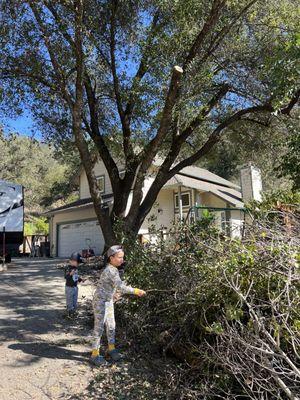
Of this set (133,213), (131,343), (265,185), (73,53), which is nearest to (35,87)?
(73,53)

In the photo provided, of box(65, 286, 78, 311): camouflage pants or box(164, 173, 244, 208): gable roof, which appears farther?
box(164, 173, 244, 208): gable roof

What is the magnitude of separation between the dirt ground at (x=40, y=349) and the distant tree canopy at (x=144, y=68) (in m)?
2.11

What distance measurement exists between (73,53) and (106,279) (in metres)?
6.23

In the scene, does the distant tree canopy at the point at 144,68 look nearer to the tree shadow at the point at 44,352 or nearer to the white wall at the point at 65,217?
the tree shadow at the point at 44,352

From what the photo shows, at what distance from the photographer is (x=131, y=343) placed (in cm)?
611

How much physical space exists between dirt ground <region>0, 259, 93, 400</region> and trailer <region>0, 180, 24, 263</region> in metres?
9.42

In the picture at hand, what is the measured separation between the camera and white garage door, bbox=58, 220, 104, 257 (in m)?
23.2

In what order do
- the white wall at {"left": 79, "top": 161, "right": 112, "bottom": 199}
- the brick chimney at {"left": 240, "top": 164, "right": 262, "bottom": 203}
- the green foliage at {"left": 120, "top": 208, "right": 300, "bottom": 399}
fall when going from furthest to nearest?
the white wall at {"left": 79, "top": 161, "right": 112, "bottom": 199}, the brick chimney at {"left": 240, "top": 164, "right": 262, "bottom": 203}, the green foliage at {"left": 120, "top": 208, "right": 300, "bottom": 399}

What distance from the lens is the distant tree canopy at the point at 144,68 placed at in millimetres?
9125

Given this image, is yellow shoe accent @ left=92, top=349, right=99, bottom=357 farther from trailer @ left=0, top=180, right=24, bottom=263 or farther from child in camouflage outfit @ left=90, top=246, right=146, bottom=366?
trailer @ left=0, top=180, right=24, bottom=263

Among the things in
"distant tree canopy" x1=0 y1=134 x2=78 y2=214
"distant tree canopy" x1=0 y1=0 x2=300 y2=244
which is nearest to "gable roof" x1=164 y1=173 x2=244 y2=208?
"distant tree canopy" x1=0 y1=0 x2=300 y2=244

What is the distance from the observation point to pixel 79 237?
2483 centimetres

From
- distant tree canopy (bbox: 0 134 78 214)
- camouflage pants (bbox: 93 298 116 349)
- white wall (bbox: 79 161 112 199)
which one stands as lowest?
camouflage pants (bbox: 93 298 116 349)

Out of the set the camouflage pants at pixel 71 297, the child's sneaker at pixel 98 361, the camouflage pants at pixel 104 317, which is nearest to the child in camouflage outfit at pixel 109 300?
the camouflage pants at pixel 104 317
